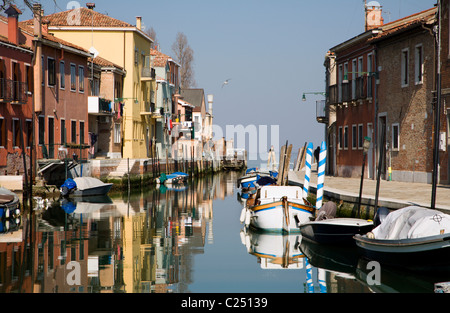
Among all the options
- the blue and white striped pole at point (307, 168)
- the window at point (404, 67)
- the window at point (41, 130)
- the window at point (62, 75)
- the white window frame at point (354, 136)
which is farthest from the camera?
the window at point (62, 75)

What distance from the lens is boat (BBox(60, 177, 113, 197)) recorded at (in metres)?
34.8

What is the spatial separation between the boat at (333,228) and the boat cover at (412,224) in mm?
1591

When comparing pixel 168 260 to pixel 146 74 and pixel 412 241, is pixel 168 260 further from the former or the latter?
pixel 146 74

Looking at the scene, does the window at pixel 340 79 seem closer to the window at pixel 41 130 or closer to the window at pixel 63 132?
the window at pixel 63 132

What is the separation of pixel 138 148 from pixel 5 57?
22396 millimetres

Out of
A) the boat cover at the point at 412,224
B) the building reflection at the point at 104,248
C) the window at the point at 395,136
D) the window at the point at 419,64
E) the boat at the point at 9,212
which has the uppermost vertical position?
the window at the point at 419,64

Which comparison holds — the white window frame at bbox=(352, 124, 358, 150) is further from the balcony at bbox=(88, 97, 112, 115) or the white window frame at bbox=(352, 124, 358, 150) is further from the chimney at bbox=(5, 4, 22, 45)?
the chimney at bbox=(5, 4, 22, 45)

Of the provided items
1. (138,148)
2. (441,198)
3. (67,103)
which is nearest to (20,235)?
(441,198)

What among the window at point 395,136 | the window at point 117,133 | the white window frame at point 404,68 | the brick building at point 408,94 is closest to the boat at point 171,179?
the window at point 117,133

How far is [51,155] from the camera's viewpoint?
37.1 meters

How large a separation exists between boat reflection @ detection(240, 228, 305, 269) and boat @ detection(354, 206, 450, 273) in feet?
6.36

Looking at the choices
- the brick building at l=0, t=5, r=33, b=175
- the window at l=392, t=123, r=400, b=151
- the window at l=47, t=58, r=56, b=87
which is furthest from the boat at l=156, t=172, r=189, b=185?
the window at l=392, t=123, r=400, b=151

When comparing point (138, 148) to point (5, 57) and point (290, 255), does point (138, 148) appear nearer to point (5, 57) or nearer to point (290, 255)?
point (5, 57)

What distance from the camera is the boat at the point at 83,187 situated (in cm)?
3475
